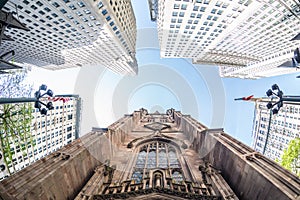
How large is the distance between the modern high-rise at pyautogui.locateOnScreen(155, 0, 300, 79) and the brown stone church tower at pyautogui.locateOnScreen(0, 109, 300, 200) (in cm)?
2398

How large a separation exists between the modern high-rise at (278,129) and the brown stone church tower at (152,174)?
1875 inches

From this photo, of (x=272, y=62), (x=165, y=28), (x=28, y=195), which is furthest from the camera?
(x=272, y=62)

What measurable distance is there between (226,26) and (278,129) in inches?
1946

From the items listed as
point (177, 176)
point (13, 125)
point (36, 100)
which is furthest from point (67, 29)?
point (177, 176)

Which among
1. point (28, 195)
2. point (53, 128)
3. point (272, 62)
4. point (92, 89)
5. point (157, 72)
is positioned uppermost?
point (272, 62)

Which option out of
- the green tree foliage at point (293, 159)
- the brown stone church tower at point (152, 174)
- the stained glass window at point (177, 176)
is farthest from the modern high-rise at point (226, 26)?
the stained glass window at point (177, 176)

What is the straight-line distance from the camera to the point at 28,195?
808 centimetres

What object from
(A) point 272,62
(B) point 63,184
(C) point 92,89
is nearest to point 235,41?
(A) point 272,62

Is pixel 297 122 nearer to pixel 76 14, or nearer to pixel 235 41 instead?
pixel 235 41

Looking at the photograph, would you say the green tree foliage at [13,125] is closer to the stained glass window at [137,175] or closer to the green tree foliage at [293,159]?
the stained glass window at [137,175]

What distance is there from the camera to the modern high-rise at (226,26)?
36.2 metres

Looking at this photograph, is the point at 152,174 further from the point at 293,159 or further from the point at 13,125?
the point at 293,159

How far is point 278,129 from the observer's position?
71062 millimetres

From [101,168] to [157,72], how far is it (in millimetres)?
34673
